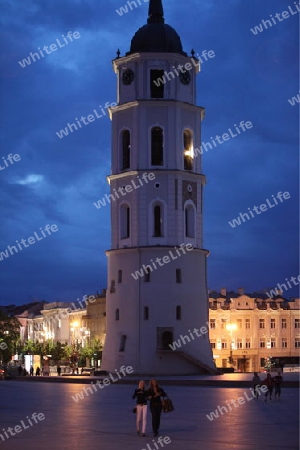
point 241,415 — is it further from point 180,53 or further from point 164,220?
point 180,53

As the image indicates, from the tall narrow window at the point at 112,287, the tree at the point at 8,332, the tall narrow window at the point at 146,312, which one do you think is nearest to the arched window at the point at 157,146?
the tall narrow window at the point at 112,287

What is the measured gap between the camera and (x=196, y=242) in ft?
209

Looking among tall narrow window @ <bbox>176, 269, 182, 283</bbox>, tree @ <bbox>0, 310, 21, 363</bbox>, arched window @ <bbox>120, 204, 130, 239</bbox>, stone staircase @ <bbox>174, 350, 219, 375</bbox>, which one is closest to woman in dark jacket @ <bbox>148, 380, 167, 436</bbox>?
stone staircase @ <bbox>174, 350, 219, 375</bbox>

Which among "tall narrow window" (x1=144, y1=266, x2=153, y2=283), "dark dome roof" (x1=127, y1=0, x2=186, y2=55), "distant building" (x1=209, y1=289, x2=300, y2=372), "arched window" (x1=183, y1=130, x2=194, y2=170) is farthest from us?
"distant building" (x1=209, y1=289, x2=300, y2=372)

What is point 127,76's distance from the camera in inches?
2579

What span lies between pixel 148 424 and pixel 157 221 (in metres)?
38.2

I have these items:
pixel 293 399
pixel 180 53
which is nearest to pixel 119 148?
→ pixel 180 53

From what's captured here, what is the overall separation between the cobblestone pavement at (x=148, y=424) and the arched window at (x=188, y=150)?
2889 centimetres

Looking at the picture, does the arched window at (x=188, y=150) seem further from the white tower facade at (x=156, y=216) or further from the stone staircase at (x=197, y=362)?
the stone staircase at (x=197, y=362)

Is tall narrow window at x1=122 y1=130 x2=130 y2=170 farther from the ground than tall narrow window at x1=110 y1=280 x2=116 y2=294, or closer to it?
farther from the ground

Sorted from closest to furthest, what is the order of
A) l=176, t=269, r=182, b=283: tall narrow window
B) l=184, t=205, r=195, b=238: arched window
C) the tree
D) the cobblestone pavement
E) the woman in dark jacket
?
1. the cobblestone pavement
2. the woman in dark jacket
3. l=176, t=269, r=182, b=283: tall narrow window
4. l=184, t=205, r=195, b=238: arched window
5. the tree

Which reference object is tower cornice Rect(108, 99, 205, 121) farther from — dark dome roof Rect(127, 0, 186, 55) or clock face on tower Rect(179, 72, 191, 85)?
dark dome roof Rect(127, 0, 186, 55)

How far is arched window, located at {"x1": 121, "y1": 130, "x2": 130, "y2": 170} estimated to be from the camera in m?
64.6

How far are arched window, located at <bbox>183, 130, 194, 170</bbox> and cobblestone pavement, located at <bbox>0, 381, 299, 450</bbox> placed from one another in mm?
28891
